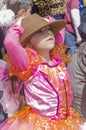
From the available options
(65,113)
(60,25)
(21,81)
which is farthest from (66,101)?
(60,25)

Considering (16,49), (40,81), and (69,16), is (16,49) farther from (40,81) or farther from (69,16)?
(69,16)

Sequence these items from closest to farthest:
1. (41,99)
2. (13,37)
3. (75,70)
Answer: (13,37) < (41,99) < (75,70)

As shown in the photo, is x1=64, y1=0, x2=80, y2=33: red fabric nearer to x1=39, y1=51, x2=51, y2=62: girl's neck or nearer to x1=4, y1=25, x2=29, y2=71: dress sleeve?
x1=39, y1=51, x2=51, y2=62: girl's neck

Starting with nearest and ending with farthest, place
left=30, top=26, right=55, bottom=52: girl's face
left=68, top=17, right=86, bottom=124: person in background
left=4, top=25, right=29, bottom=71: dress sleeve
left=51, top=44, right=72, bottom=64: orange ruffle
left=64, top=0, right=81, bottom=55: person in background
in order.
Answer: left=4, top=25, right=29, bottom=71: dress sleeve
left=30, top=26, right=55, bottom=52: girl's face
left=51, top=44, right=72, bottom=64: orange ruffle
left=68, top=17, right=86, bottom=124: person in background
left=64, top=0, right=81, bottom=55: person in background

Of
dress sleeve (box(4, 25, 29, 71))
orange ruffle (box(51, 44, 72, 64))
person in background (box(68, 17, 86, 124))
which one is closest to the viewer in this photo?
dress sleeve (box(4, 25, 29, 71))

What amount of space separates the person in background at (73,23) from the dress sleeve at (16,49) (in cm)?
100

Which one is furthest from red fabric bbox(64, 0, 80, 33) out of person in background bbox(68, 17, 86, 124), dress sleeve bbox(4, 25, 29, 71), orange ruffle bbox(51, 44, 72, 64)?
dress sleeve bbox(4, 25, 29, 71)

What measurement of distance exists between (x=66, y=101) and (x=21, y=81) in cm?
24

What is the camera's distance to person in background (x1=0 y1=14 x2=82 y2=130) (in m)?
1.76

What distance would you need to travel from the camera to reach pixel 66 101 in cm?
184

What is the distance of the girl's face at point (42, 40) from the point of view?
5.92 feet

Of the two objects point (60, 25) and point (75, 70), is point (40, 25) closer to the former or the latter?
point (60, 25)

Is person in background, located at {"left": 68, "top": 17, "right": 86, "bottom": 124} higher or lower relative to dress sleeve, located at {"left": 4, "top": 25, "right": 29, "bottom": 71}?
lower

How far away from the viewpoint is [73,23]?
9.20 feet
